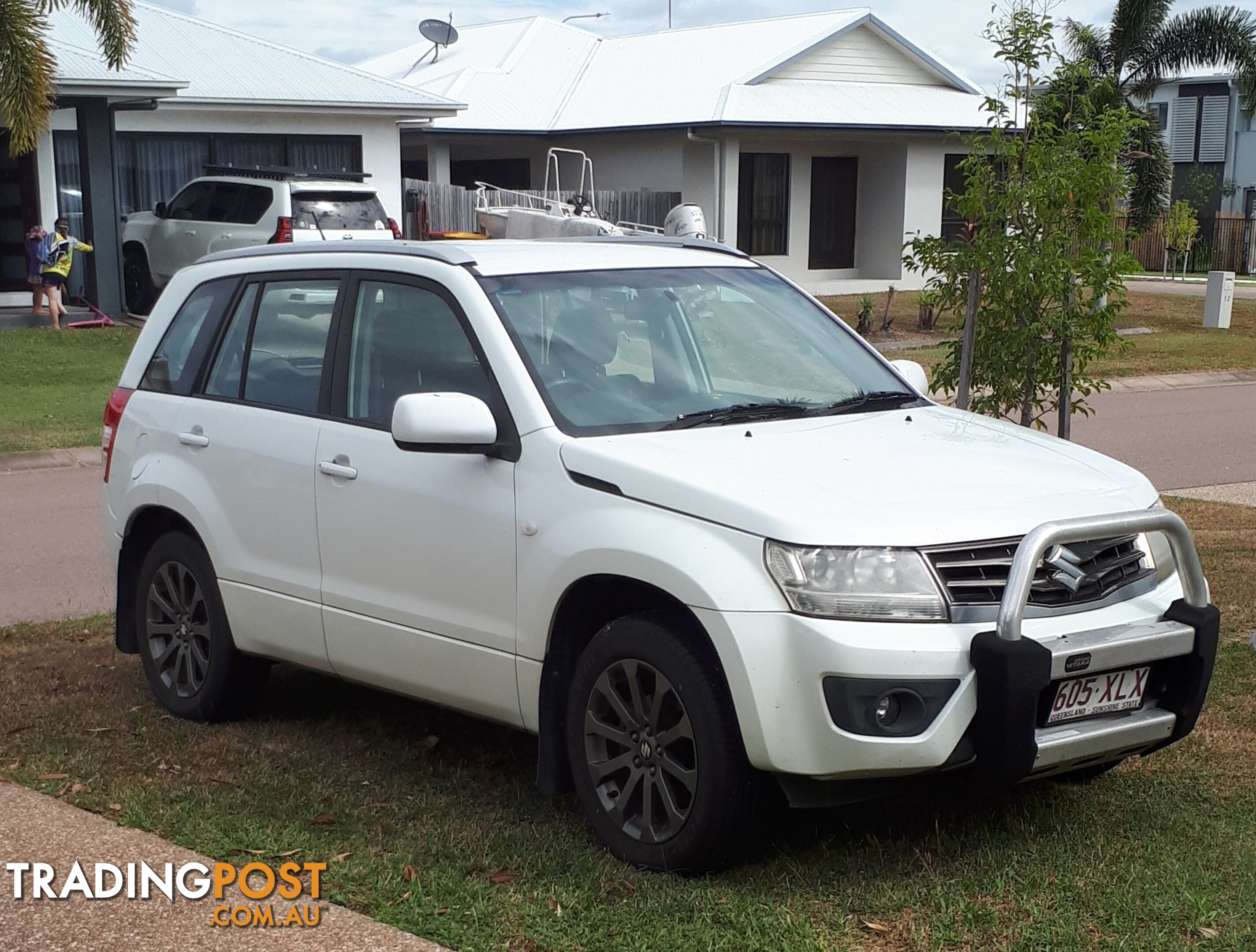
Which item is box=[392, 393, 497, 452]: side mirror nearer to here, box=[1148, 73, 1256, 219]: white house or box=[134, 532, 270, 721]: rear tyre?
box=[134, 532, 270, 721]: rear tyre

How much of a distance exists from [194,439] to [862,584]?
9.71ft

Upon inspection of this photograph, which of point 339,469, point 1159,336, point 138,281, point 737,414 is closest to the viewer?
point 737,414

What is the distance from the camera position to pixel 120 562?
20.9ft

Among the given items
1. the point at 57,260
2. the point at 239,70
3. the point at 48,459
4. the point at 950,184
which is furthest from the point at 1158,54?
the point at 48,459

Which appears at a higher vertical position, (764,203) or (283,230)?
(764,203)

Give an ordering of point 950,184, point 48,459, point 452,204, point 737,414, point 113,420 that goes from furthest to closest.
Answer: point 950,184 → point 452,204 → point 48,459 → point 113,420 → point 737,414

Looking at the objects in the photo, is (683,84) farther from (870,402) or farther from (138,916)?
(138,916)

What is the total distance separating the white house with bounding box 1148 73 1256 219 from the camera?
Answer: 52.9m

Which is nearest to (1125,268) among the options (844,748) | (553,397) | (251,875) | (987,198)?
(987,198)

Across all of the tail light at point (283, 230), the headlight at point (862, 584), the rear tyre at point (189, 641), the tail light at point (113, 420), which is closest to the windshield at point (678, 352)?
the headlight at point (862, 584)

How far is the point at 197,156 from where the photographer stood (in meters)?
26.6

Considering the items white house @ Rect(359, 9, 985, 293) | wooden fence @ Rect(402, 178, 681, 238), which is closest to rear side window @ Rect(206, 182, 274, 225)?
wooden fence @ Rect(402, 178, 681, 238)

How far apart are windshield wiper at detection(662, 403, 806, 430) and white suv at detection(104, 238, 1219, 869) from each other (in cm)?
1

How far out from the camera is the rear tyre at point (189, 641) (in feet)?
19.4
